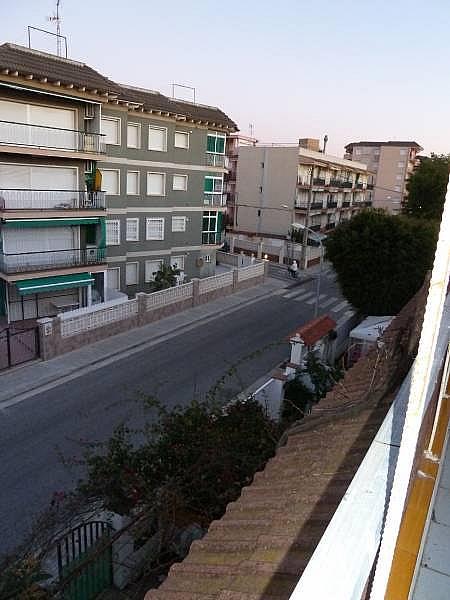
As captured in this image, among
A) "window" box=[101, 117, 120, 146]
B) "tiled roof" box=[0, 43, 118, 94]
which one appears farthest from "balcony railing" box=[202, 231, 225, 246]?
"tiled roof" box=[0, 43, 118, 94]

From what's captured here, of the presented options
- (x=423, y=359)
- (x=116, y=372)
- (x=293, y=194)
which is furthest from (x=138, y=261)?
(x=423, y=359)

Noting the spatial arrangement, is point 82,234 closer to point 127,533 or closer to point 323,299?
point 323,299

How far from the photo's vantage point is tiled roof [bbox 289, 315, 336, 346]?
12875 millimetres

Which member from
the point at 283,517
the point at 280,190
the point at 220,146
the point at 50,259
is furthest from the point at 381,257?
the point at 280,190

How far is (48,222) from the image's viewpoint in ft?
60.6

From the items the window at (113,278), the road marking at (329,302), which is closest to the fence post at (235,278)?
A: the road marking at (329,302)

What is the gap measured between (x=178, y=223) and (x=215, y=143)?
5181 mm

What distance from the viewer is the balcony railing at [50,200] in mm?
17391

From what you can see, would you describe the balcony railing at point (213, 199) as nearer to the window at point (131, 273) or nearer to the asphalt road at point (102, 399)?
the window at point (131, 273)

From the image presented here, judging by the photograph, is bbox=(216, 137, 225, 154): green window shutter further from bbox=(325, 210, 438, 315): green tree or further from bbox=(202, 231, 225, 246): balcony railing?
bbox=(325, 210, 438, 315): green tree

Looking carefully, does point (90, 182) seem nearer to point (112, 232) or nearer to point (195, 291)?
point (112, 232)

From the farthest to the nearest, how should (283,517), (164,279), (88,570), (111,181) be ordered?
(164,279) < (111,181) < (88,570) < (283,517)

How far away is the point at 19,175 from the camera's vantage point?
59.0 ft

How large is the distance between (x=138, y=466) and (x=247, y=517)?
14.7 feet
